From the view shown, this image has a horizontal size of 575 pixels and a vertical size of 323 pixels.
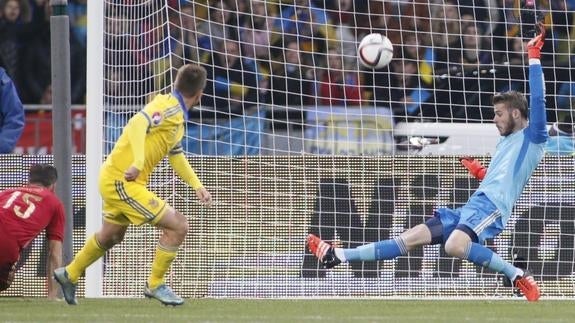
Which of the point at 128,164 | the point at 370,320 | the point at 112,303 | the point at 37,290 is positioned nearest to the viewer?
the point at 370,320

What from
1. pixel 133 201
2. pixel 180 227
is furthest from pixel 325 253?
pixel 133 201

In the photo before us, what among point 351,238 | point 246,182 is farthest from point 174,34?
point 351,238

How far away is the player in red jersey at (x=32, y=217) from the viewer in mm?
11820

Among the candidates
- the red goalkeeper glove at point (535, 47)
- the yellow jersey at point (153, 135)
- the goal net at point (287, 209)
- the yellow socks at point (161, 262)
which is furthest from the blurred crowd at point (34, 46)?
the red goalkeeper glove at point (535, 47)

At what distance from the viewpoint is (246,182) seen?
13.6 metres

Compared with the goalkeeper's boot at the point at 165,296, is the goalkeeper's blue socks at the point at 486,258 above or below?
above

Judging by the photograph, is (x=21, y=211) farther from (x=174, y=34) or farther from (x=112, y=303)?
(x=174, y=34)

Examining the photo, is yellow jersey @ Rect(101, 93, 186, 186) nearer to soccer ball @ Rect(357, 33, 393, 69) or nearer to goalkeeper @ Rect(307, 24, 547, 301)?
goalkeeper @ Rect(307, 24, 547, 301)

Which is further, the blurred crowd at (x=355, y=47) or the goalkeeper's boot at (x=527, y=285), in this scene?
the blurred crowd at (x=355, y=47)

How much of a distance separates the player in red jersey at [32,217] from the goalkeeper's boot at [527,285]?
3.61m

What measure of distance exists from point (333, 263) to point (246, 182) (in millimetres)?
1776

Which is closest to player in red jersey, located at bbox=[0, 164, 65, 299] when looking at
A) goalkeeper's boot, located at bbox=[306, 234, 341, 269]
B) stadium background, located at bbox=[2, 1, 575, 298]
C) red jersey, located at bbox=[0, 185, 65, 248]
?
red jersey, located at bbox=[0, 185, 65, 248]

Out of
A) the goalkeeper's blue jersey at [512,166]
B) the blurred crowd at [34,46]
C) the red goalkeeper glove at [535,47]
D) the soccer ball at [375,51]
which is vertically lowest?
the goalkeeper's blue jersey at [512,166]

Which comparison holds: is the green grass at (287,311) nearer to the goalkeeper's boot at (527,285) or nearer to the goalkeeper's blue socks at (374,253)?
the goalkeeper's boot at (527,285)
